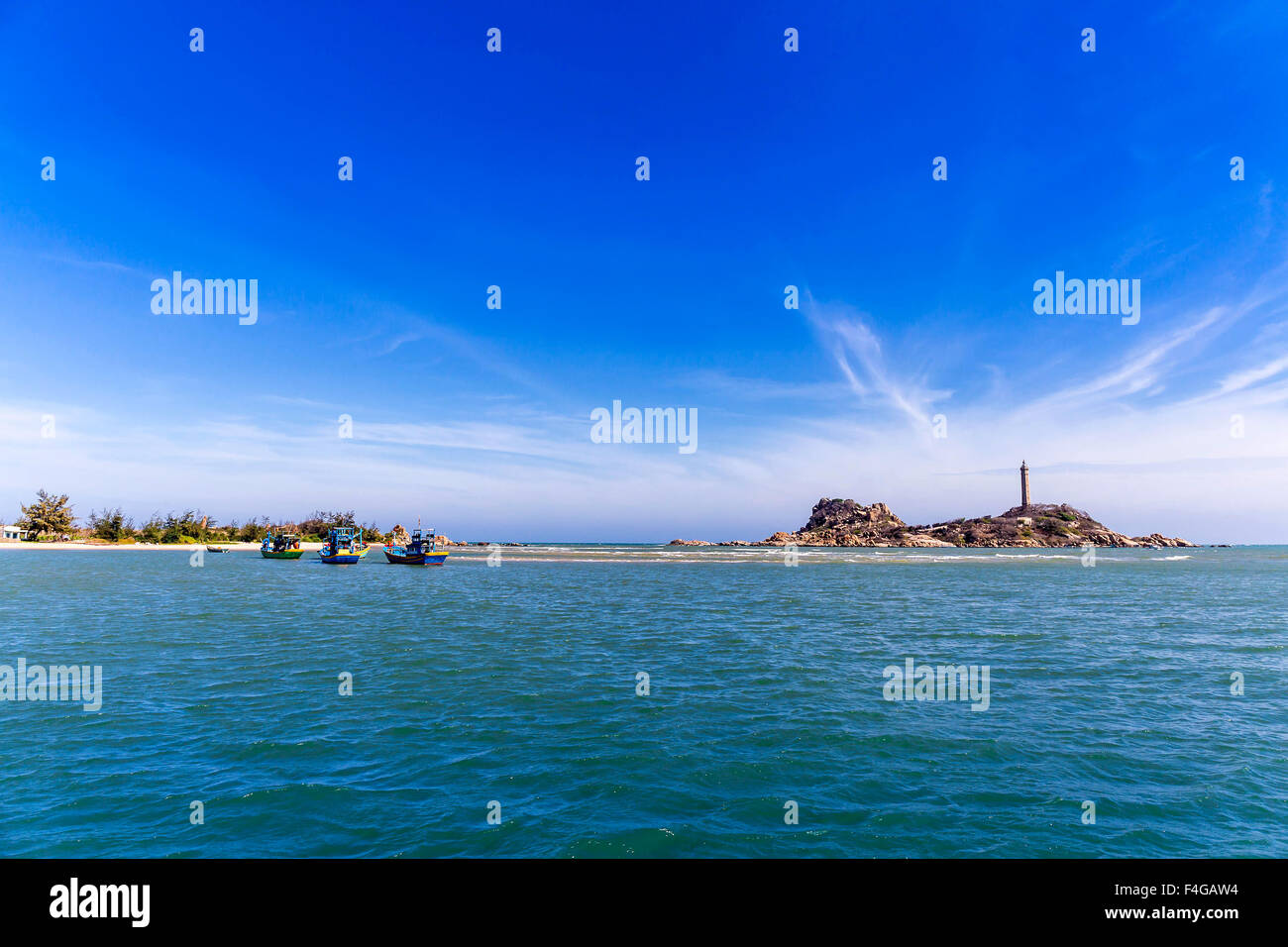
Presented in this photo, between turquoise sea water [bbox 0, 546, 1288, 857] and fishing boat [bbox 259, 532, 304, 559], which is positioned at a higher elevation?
turquoise sea water [bbox 0, 546, 1288, 857]

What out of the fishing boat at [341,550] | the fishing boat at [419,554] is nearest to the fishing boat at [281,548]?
the fishing boat at [341,550]

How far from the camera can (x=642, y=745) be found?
13891 mm

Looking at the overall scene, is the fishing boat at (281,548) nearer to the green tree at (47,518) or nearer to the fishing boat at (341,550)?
the fishing boat at (341,550)

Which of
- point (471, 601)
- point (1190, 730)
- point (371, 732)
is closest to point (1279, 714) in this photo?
point (1190, 730)

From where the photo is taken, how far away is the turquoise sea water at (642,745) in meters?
9.98

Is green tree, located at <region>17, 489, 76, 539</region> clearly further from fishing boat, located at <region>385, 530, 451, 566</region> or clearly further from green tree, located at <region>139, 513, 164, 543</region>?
fishing boat, located at <region>385, 530, 451, 566</region>

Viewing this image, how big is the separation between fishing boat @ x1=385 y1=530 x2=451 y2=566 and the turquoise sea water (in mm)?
62491

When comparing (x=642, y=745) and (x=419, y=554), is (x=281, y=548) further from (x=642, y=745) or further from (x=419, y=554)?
(x=642, y=745)

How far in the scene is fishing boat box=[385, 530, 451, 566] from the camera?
307 feet

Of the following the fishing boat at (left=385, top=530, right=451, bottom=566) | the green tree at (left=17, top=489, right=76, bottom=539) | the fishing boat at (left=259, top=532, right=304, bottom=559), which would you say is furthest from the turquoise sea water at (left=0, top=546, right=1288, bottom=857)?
the green tree at (left=17, top=489, right=76, bottom=539)

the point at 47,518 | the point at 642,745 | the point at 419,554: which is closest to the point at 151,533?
the point at 47,518

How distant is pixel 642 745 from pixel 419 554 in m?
87.3
